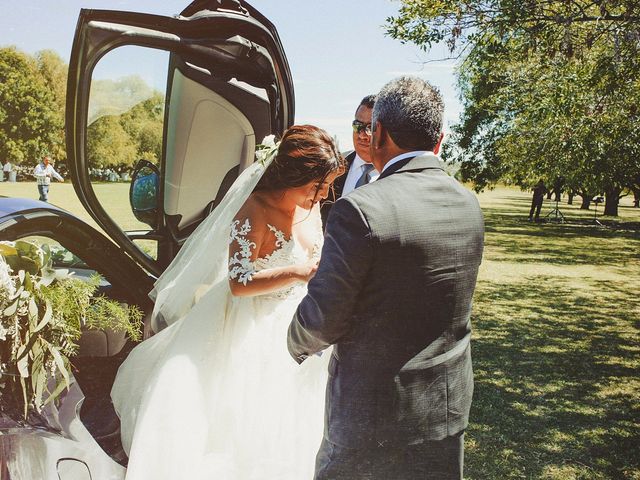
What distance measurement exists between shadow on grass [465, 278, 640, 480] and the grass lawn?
0.01m

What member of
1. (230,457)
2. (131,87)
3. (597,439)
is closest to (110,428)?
(230,457)

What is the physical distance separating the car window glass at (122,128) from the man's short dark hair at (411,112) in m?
1.76

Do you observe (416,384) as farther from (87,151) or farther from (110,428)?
(87,151)

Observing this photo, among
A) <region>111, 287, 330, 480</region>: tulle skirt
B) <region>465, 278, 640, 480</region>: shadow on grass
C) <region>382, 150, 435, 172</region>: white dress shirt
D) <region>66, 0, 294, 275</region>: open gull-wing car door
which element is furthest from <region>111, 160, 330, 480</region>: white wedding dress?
<region>465, 278, 640, 480</region>: shadow on grass

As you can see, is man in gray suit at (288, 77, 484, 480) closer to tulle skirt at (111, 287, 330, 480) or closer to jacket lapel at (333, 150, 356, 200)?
tulle skirt at (111, 287, 330, 480)

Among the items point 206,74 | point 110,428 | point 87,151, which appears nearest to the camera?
point 110,428

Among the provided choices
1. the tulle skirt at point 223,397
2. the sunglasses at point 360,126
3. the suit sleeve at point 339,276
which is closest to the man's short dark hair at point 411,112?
the suit sleeve at point 339,276

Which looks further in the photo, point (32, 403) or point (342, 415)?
point (32, 403)

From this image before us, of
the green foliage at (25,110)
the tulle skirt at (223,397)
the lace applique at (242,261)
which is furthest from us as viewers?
the green foliage at (25,110)

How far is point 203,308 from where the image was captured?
9.01 ft

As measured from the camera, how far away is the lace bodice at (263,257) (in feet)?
8.41

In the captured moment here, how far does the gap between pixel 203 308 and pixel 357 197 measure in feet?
4.74

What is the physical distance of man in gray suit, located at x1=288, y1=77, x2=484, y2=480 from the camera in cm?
158

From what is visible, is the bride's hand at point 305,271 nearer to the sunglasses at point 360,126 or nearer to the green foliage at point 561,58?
the sunglasses at point 360,126
